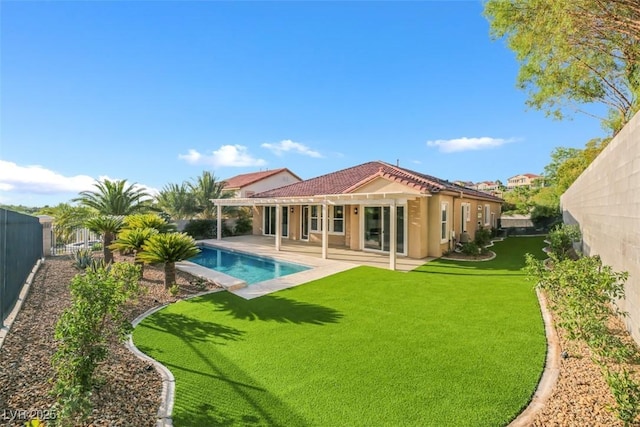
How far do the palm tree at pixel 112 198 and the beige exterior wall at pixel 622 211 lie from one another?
2398 cm

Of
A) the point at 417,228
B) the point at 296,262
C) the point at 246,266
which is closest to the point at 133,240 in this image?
the point at 246,266

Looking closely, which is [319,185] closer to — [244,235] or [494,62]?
[244,235]

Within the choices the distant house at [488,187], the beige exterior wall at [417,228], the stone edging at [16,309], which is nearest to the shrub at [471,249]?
the beige exterior wall at [417,228]

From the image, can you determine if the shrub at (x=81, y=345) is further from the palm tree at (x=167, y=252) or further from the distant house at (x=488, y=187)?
the distant house at (x=488, y=187)

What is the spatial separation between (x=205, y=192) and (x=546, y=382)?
31.6m

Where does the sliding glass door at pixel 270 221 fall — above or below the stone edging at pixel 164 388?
above

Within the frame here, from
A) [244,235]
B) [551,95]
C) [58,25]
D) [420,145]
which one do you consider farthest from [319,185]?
[58,25]

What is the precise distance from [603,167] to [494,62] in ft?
32.8

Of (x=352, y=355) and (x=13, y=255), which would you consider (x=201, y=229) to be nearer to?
(x=13, y=255)

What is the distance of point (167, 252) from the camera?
9867 millimetres

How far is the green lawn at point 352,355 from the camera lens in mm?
4062

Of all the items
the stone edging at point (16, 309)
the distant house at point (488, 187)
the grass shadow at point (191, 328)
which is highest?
the distant house at point (488, 187)

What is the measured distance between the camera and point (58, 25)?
9688 millimetres

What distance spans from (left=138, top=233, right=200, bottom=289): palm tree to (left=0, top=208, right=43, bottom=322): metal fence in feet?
9.73
